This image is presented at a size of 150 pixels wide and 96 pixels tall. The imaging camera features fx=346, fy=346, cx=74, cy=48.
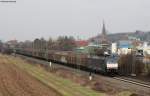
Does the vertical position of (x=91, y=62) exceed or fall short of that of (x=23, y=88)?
it exceeds it

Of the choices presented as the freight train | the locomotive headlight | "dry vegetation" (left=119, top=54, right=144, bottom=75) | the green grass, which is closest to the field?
the green grass

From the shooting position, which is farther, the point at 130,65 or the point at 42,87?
the point at 130,65

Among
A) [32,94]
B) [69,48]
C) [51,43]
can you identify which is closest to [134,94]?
[32,94]

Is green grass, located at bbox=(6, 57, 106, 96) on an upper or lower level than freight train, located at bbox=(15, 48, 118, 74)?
lower

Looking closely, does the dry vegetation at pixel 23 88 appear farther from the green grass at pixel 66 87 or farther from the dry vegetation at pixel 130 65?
the dry vegetation at pixel 130 65

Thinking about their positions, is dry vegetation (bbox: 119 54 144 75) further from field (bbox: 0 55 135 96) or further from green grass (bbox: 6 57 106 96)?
field (bbox: 0 55 135 96)

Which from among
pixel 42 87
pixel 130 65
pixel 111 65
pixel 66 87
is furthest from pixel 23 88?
pixel 130 65

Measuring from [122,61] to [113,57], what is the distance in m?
7.15

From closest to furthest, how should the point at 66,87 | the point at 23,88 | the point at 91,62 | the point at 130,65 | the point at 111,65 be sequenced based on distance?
the point at 23,88, the point at 66,87, the point at 111,65, the point at 130,65, the point at 91,62

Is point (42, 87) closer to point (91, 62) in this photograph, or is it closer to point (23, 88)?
point (23, 88)

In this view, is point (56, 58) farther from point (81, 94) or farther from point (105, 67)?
point (81, 94)

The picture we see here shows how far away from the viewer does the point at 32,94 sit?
24.6 meters

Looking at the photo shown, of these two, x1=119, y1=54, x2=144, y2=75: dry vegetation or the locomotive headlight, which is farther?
x1=119, y1=54, x2=144, y2=75: dry vegetation

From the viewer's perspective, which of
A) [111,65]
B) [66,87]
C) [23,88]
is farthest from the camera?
[111,65]
